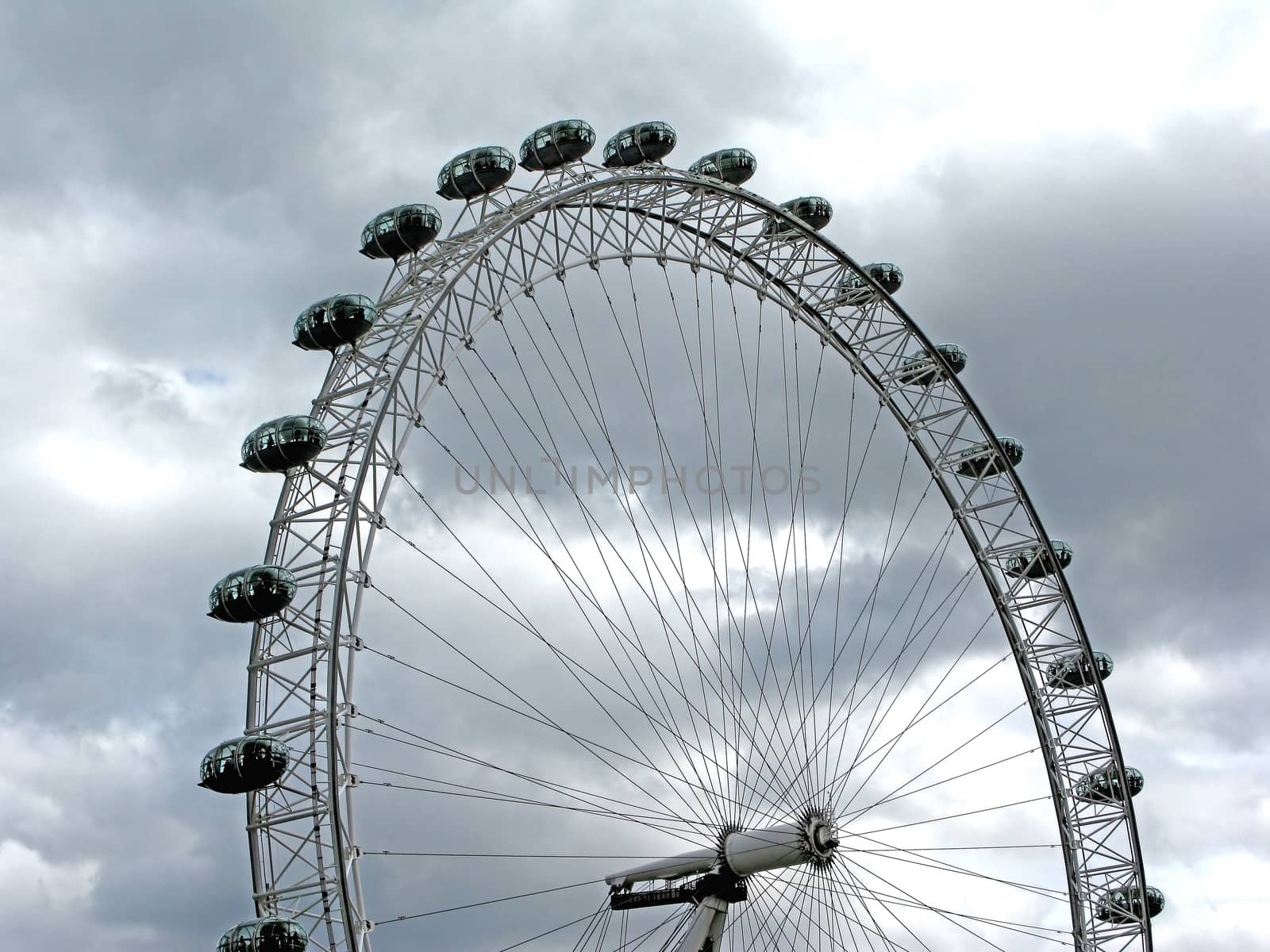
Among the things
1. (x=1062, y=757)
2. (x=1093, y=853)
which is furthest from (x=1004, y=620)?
(x=1093, y=853)

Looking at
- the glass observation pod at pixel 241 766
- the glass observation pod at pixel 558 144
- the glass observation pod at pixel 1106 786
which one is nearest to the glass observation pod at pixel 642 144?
the glass observation pod at pixel 558 144

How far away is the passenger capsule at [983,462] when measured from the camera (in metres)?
34.9

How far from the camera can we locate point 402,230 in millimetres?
24359

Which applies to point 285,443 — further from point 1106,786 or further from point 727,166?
point 1106,786

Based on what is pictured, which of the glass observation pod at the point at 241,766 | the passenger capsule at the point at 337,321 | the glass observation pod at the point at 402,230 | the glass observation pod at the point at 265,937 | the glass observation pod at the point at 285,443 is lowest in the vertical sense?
the glass observation pod at the point at 265,937

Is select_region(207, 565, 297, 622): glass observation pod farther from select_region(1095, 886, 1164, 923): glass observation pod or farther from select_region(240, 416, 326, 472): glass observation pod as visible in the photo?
select_region(1095, 886, 1164, 923): glass observation pod

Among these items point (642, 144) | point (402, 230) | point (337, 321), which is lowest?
point (337, 321)

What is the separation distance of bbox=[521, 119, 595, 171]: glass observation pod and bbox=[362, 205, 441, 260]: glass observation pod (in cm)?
291

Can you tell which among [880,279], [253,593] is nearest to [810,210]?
[880,279]

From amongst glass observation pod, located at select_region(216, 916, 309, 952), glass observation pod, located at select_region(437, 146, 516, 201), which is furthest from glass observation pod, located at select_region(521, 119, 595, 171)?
glass observation pod, located at select_region(216, 916, 309, 952)

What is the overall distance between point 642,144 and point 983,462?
42.5ft

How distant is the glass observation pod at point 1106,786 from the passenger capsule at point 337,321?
21.7m

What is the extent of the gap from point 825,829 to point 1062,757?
38.9 ft

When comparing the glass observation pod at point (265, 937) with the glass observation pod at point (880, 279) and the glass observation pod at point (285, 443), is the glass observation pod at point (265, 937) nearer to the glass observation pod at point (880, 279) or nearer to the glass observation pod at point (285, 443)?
the glass observation pod at point (285, 443)
